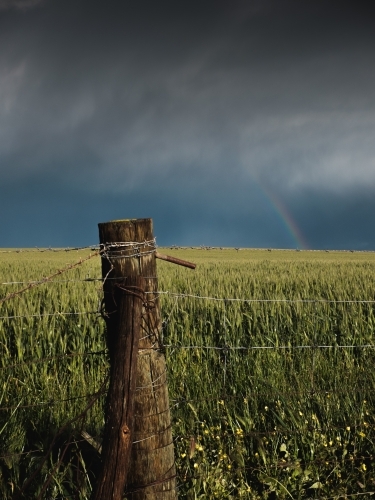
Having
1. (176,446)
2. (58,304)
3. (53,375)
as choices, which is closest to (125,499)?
(176,446)

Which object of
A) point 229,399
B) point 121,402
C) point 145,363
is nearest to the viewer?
point 121,402

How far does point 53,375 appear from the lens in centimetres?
510

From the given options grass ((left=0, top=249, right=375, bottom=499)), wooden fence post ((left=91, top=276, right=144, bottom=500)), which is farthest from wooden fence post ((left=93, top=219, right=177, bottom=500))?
grass ((left=0, top=249, right=375, bottom=499))

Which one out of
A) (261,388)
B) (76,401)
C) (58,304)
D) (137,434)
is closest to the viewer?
(137,434)

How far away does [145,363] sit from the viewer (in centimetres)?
248

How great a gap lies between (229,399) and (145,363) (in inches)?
88.1

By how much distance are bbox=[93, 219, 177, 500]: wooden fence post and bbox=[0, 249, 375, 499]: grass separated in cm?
31

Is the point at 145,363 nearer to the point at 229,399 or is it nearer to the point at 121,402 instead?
the point at 121,402

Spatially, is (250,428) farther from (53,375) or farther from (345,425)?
(53,375)

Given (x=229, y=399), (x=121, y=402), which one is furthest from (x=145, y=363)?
(x=229, y=399)

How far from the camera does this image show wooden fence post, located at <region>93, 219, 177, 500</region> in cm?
245

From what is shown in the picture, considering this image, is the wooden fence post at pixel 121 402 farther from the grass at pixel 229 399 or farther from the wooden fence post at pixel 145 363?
the grass at pixel 229 399

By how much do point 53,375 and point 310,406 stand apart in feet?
8.50

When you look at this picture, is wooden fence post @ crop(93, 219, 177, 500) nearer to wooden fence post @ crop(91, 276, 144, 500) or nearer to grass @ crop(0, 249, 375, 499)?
wooden fence post @ crop(91, 276, 144, 500)
